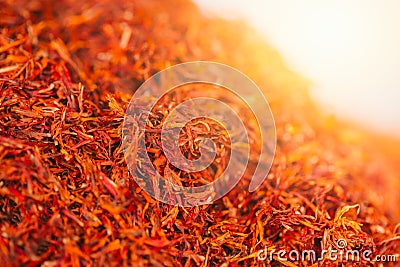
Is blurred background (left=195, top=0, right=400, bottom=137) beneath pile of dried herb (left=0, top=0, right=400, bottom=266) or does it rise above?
above

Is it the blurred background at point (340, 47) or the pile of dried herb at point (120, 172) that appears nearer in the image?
the pile of dried herb at point (120, 172)

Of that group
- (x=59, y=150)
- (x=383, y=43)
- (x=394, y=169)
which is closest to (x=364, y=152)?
(x=394, y=169)

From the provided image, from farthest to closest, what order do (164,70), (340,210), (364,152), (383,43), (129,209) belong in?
(383,43)
(364,152)
(164,70)
(340,210)
(129,209)

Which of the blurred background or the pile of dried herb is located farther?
the blurred background

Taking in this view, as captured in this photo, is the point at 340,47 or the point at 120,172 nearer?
the point at 120,172

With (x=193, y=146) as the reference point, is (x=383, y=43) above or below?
above

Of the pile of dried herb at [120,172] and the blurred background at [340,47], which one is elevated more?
the blurred background at [340,47]

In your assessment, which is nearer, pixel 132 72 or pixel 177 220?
pixel 177 220

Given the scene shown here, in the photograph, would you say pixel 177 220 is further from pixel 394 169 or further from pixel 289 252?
pixel 394 169
